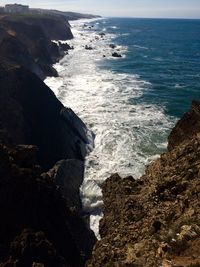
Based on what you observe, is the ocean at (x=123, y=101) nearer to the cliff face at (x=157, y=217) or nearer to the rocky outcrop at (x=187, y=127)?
the rocky outcrop at (x=187, y=127)

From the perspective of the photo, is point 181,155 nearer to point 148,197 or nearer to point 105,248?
point 148,197

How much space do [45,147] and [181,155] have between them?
14657 mm

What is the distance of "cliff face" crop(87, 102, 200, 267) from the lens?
1162 centimetres

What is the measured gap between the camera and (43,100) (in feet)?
111

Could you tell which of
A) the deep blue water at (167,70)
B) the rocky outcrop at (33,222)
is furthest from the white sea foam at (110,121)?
the rocky outcrop at (33,222)

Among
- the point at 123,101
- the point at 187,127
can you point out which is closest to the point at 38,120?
the point at 187,127

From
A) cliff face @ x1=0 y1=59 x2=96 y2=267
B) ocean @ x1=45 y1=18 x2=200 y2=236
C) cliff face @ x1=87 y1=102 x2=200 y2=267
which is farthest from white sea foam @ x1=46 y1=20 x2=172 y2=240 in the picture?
cliff face @ x1=87 y1=102 x2=200 y2=267

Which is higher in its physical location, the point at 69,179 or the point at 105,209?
the point at 105,209

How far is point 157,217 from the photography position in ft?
44.1

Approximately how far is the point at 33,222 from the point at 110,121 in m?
25.5

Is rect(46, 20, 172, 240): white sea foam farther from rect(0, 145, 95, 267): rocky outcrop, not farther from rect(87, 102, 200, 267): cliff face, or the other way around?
rect(87, 102, 200, 267): cliff face

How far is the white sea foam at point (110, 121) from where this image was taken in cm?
3033

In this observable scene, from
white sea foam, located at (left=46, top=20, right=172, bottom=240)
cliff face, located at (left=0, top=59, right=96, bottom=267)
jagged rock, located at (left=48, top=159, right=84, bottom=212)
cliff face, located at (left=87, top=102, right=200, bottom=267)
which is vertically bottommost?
white sea foam, located at (left=46, top=20, right=172, bottom=240)

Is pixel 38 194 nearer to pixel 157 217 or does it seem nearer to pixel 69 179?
pixel 157 217
